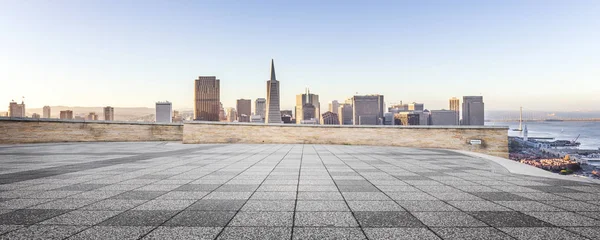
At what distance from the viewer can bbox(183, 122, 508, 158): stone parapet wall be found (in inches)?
672

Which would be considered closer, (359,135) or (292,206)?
(292,206)

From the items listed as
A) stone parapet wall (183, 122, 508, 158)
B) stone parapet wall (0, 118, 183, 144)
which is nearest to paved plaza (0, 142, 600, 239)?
stone parapet wall (183, 122, 508, 158)

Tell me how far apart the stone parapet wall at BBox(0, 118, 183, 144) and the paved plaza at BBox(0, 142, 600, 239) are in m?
13.2

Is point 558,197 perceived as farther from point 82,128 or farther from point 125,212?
point 82,128

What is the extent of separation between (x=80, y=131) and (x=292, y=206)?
67.7ft

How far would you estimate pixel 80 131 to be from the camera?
19.2m

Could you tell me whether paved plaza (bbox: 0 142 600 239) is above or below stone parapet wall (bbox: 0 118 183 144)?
below

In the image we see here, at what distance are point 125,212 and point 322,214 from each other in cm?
294

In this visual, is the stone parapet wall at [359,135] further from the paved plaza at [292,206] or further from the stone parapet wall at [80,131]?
the paved plaza at [292,206]

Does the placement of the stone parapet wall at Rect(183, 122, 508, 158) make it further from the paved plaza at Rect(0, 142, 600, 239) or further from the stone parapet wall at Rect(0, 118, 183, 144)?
the paved plaza at Rect(0, 142, 600, 239)

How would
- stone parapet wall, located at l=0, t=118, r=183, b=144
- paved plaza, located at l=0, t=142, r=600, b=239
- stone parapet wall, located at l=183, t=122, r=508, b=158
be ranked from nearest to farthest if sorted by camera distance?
paved plaza, located at l=0, t=142, r=600, b=239 → stone parapet wall, located at l=183, t=122, r=508, b=158 → stone parapet wall, located at l=0, t=118, r=183, b=144

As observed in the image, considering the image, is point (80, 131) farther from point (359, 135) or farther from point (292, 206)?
point (292, 206)

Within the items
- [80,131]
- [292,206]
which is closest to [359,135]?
[292,206]

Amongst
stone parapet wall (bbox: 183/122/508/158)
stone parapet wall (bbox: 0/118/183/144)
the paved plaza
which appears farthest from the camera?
stone parapet wall (bbox: 0/118/183/144)
